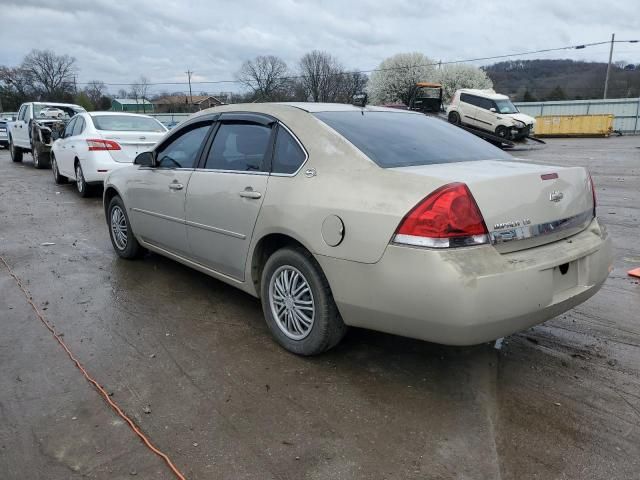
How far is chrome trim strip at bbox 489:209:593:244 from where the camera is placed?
264cm

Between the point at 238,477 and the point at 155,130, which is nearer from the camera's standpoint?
the point at 238,477

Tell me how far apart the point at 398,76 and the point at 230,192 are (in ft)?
213

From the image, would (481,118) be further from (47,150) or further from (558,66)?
(558,66)

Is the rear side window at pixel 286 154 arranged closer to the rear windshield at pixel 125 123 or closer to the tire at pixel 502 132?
the rear windshield at pixel 125 123

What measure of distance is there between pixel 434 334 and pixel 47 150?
581 inches

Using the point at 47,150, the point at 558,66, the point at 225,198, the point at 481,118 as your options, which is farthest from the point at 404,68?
the point at 225,198

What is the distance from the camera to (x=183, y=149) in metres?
4.41

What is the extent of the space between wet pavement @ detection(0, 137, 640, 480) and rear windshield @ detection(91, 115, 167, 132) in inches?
215

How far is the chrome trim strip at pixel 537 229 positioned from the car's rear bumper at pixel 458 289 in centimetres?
8

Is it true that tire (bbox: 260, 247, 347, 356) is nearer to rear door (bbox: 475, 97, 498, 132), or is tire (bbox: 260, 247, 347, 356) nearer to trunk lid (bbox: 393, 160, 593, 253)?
trunk lid (bbox: 393, 160, 593, 253)

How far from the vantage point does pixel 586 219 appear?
3.20 m

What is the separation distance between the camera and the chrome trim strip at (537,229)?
2641 millimetres

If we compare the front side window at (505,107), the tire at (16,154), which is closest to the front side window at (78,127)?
the tire at (16,154)

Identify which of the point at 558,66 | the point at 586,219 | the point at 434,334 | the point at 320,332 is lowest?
the point at 320,332
